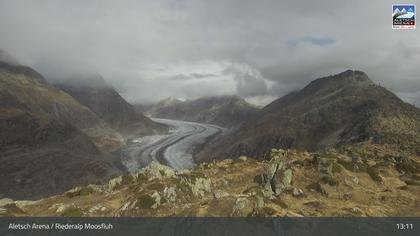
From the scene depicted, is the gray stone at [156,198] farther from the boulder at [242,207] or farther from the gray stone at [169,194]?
the boulder at [242,207]

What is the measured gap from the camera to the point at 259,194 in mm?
44750

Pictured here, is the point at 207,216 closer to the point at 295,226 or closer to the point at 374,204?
the point at 295,226

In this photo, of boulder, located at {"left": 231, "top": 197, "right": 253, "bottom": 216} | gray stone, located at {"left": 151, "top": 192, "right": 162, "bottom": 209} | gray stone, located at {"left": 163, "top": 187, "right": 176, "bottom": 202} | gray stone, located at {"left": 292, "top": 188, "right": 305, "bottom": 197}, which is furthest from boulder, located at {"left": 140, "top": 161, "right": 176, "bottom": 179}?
boulder, located at {"left": 231, "top": 197, "right": 253, "bottom": 216}

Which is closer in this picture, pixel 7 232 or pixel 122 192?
pixel 7 232

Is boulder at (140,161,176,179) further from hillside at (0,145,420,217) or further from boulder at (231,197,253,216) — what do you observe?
boulder at (231,197,253,216)

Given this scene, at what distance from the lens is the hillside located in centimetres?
4084

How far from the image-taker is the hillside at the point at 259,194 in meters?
40.8

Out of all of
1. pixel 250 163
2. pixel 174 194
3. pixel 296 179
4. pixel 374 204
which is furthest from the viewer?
pixel 250 163

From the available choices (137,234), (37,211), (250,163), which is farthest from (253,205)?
(250,163)

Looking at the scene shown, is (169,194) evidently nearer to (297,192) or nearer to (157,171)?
(297,192)

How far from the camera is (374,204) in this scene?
4462cm

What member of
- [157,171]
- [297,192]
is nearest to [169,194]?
[297,192]

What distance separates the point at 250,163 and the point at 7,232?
141 feet

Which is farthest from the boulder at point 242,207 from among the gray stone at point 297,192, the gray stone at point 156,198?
the gray stone at point 156,198
